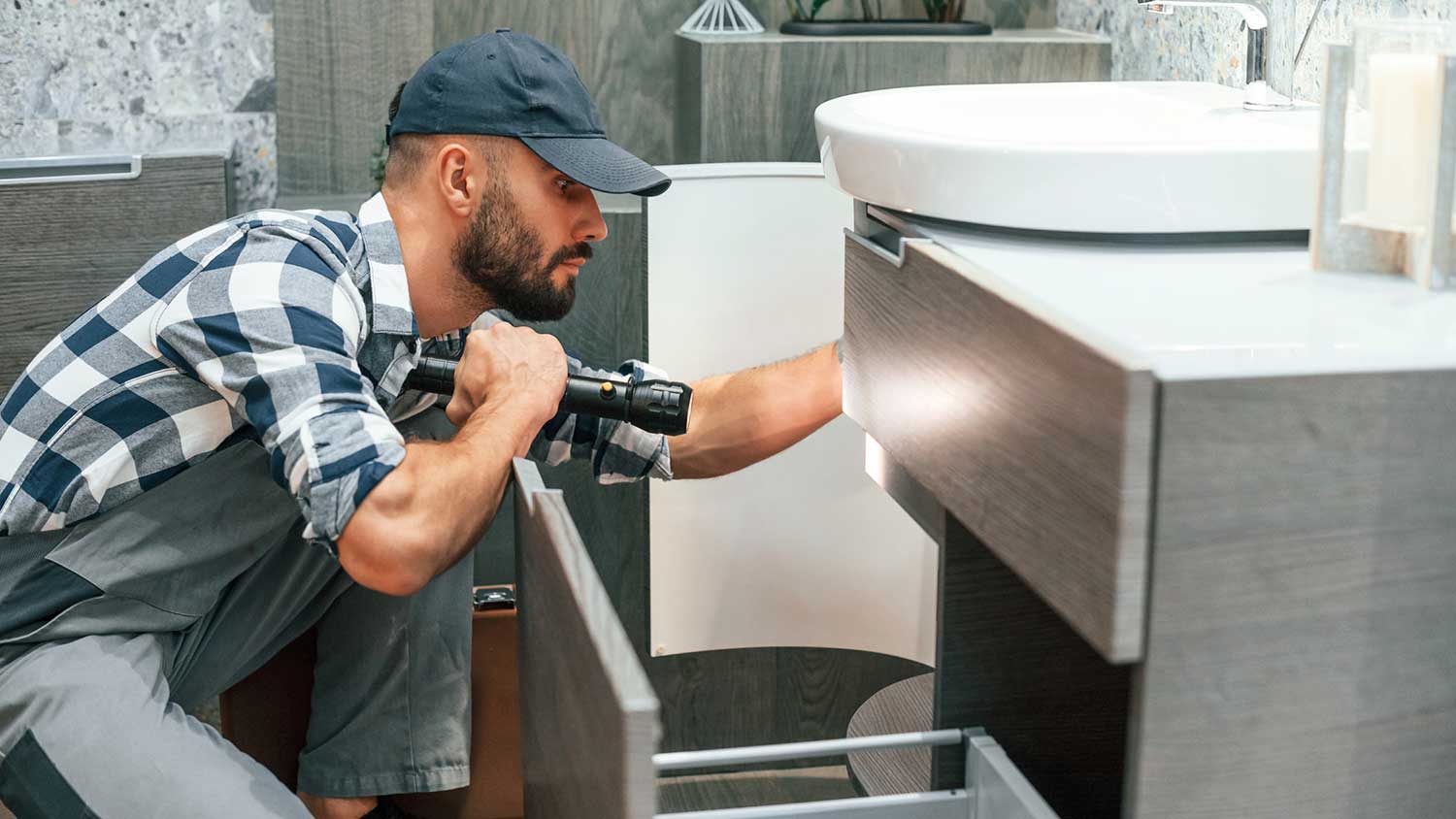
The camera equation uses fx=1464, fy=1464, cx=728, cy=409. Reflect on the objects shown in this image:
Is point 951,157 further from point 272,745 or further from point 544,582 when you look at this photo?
point 272,745

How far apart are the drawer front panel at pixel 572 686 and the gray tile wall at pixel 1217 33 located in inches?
28.0

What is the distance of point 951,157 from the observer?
3.17 ft

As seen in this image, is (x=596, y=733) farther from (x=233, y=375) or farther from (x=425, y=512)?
(x=233, y=375)

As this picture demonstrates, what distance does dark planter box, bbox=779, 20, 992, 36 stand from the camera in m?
1.91

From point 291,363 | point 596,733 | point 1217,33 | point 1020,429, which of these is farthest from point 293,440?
point 1217,33

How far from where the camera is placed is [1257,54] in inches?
49.5

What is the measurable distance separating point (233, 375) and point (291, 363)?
0.20 feet

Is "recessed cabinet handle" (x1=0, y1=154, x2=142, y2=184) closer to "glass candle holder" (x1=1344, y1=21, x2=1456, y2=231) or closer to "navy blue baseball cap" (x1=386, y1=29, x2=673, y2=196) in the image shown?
"navy blue baseball cap" (x1=386, y1=29, x2=673, y2=196)

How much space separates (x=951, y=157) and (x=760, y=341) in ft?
2.72

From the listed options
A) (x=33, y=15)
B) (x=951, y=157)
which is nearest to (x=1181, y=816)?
(x=951, y=157)

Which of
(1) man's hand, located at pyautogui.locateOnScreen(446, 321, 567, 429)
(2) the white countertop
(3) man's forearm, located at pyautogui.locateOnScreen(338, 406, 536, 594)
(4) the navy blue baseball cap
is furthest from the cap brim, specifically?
(2) the white countertop

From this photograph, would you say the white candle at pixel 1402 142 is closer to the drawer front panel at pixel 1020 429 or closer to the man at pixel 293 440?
the drawer front panel at pixel 1020 429

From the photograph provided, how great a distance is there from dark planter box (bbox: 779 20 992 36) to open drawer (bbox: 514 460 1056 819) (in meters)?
0.98

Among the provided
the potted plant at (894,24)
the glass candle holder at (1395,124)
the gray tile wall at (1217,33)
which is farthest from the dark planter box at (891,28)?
the glass candle holder at (1395,124)
